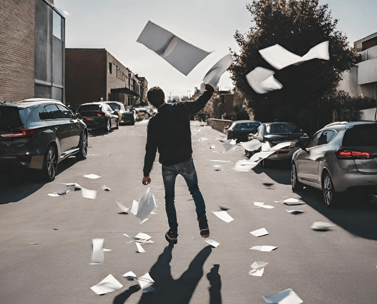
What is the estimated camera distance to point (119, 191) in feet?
30.1

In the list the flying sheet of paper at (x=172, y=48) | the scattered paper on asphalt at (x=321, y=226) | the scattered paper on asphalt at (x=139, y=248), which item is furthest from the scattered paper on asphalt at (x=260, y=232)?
the flying sheet of paper at (x=172, y=48)

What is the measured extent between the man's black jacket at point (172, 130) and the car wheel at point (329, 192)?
3.57 m

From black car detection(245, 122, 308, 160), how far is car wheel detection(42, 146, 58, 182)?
625 cm

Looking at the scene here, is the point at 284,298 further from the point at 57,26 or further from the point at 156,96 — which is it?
the point at 57,26

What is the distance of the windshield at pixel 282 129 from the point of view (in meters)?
14.5

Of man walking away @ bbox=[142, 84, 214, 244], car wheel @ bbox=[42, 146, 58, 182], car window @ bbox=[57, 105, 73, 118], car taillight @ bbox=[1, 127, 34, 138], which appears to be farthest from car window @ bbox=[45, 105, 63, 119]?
man walking away @ bbox=[142, 84, 214, 244]

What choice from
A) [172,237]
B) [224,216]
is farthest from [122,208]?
[172,237]

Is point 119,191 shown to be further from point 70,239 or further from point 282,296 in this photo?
point 282,296

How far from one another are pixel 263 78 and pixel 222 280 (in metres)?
2.59

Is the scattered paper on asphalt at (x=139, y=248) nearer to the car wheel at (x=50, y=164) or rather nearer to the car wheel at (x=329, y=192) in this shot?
the car wheel at (x=329, y=192)

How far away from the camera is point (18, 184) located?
9.73 meters

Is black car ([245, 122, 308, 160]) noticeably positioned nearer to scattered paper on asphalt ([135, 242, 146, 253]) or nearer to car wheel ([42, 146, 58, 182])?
car wheel ([42, 146, 58, 182])

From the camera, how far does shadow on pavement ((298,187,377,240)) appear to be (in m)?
6.30

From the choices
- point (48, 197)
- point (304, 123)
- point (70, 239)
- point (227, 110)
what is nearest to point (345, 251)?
point (70, 239)
